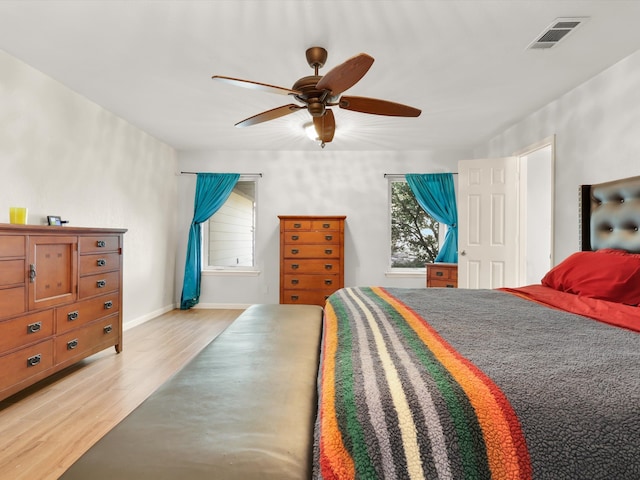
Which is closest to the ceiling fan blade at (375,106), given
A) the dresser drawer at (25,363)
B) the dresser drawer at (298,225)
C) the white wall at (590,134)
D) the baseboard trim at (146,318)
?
the white wall at (590,134)

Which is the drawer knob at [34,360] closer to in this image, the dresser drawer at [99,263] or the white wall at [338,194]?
the dresser drawer at [99,263]

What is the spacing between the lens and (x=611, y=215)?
7.99 ft

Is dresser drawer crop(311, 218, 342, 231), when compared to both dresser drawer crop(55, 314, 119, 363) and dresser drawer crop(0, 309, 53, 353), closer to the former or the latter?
dresser drawer crop(55, 314, 119, 363)

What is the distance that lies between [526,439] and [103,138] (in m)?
4.16

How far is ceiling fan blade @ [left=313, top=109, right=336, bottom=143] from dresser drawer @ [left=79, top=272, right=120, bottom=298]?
215 cm

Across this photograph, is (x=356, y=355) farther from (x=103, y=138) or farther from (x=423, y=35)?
(x=103, y=138)

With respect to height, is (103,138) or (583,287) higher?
(103,138)

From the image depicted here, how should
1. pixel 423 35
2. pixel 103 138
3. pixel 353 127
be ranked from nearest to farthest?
pixel 423 35 → pixel 103 138 → pixel 353 127

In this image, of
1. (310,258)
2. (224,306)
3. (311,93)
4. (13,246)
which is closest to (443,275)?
(310,258)

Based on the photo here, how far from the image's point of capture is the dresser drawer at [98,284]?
9.22ft

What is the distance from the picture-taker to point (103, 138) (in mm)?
3635

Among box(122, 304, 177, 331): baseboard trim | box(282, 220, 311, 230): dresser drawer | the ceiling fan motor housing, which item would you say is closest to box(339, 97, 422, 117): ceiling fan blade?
the ceiling fan motor housing

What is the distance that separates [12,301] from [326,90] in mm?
2256

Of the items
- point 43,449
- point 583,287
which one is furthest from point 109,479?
point 583,287
